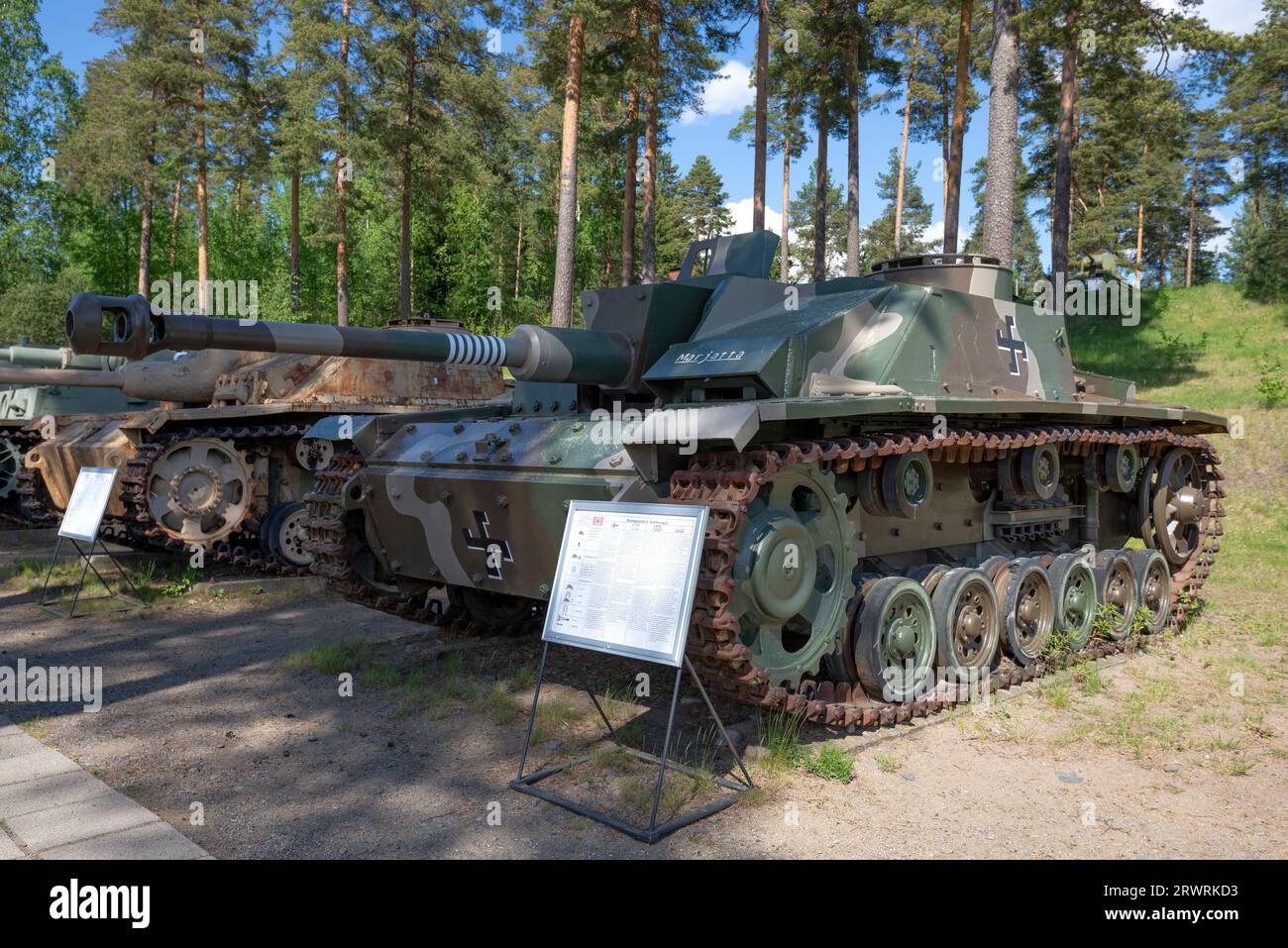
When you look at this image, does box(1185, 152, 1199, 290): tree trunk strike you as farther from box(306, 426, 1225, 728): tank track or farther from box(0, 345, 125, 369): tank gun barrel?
box(0, 345, 125, 369): tank gun barrel

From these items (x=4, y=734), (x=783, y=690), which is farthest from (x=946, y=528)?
(x=4, y=734)

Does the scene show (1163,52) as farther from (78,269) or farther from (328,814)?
(78,269)

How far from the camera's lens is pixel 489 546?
6848 millimetres

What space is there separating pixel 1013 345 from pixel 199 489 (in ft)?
31.4

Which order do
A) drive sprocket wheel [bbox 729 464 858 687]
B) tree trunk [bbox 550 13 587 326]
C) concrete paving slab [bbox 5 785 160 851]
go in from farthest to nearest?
tree trunk [bbox 550 13 587 326] → drive sprocket wheel [bbox 729 464 858 687] → concrete paving slab [bbox 5 785 160 851]

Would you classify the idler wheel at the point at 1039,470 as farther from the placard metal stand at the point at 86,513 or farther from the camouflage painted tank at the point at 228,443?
the placard metal stand at the point at 86,513

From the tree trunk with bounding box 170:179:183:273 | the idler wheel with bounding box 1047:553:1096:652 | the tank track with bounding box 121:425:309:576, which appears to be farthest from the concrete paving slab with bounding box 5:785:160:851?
the tree trunk with bounding box 170:179:183:273

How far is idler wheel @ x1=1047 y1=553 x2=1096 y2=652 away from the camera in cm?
806

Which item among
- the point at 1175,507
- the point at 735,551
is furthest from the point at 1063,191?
the point at 735,551

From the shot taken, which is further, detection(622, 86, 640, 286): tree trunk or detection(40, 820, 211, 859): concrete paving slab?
detection(622, 86, 640, 286): tree trunk

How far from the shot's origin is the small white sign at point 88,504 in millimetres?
9883

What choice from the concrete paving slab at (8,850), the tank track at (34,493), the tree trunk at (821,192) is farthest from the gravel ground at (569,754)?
the tree trunk at (821,192)
